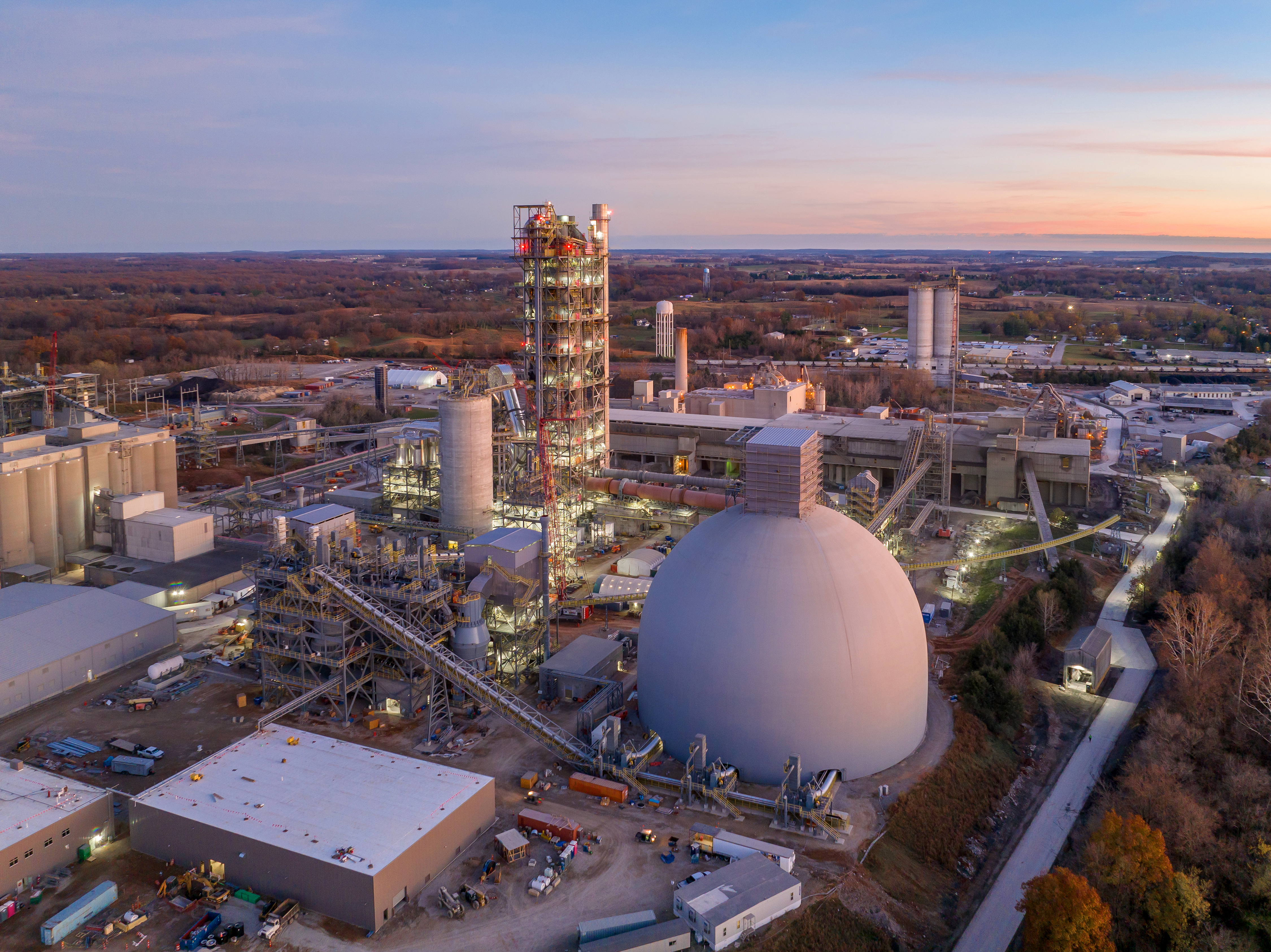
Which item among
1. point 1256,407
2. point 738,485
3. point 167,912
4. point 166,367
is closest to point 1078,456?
point 738,485

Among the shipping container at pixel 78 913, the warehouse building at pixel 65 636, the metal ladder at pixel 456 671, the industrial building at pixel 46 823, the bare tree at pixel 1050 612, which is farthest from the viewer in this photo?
the bare tree at pixel 1050 612

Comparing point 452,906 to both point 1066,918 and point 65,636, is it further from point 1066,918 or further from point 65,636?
point 65,636

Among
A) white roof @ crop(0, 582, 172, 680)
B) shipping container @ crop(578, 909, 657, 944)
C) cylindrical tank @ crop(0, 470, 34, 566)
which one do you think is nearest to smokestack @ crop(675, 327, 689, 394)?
cylindrical tank @ crop(0, 470, 34, 566)

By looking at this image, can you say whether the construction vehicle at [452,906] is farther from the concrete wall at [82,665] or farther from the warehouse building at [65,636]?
the warehouse building at [65,636]

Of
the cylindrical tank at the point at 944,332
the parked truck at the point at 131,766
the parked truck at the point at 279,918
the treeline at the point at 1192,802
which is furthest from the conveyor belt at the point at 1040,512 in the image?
the parked truck at the point at 131,766

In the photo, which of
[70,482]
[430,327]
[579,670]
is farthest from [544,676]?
[430,327]

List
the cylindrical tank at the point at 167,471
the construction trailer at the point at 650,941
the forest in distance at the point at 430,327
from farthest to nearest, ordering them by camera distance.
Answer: the forest in distance at the point at 430,327 < the cylindrical tank at the point at 167,471 < the construction trailer at the point at 650,941

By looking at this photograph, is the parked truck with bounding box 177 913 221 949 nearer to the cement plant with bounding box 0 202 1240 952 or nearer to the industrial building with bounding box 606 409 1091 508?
the cement plant with bounding box 0 202 1240 952
